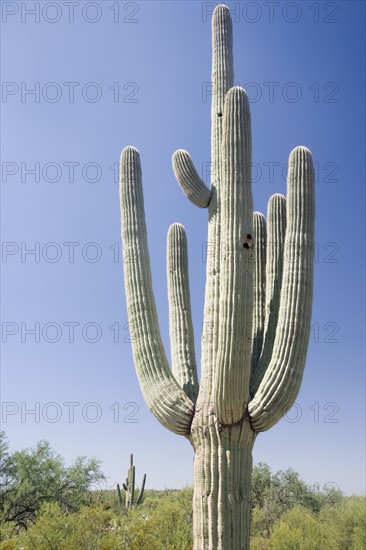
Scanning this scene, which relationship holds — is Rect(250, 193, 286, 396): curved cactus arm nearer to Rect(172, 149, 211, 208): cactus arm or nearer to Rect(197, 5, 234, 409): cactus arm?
Rect(197, 5, 234, 409): cactus arm

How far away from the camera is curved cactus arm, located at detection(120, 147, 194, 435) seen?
5.29 metres

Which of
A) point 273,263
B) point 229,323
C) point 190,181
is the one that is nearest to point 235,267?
point 229,323

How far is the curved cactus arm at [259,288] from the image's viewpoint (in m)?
5.78

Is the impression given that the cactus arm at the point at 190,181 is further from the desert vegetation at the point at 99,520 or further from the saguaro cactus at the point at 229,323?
the desert vegetation at the point at 99,520

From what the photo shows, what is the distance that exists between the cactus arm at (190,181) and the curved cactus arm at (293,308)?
1.02m

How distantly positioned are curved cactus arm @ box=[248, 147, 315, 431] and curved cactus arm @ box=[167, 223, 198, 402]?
87 cm

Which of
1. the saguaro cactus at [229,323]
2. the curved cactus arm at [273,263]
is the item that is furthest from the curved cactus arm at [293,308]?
the curved cactus arm at [273,263]

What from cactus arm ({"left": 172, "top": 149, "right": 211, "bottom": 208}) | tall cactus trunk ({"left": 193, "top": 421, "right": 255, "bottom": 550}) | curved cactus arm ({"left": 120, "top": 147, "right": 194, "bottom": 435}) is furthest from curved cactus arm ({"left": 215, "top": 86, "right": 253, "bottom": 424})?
cactus arm ({"left": 172, "top": 149, "right": 211, "bottom": 208})

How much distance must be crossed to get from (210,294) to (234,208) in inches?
38.2

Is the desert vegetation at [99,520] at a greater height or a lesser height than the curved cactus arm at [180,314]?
lesser

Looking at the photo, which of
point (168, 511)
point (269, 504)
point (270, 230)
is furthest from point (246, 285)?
point (269, 504)

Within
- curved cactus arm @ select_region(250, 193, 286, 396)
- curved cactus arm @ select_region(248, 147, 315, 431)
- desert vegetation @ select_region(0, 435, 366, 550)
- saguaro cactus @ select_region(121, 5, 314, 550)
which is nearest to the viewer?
saguaro cactus @ select_region(121, 5, 314, 550)

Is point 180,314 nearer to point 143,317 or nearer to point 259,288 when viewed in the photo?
point 143,317

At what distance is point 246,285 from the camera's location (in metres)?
4.97
